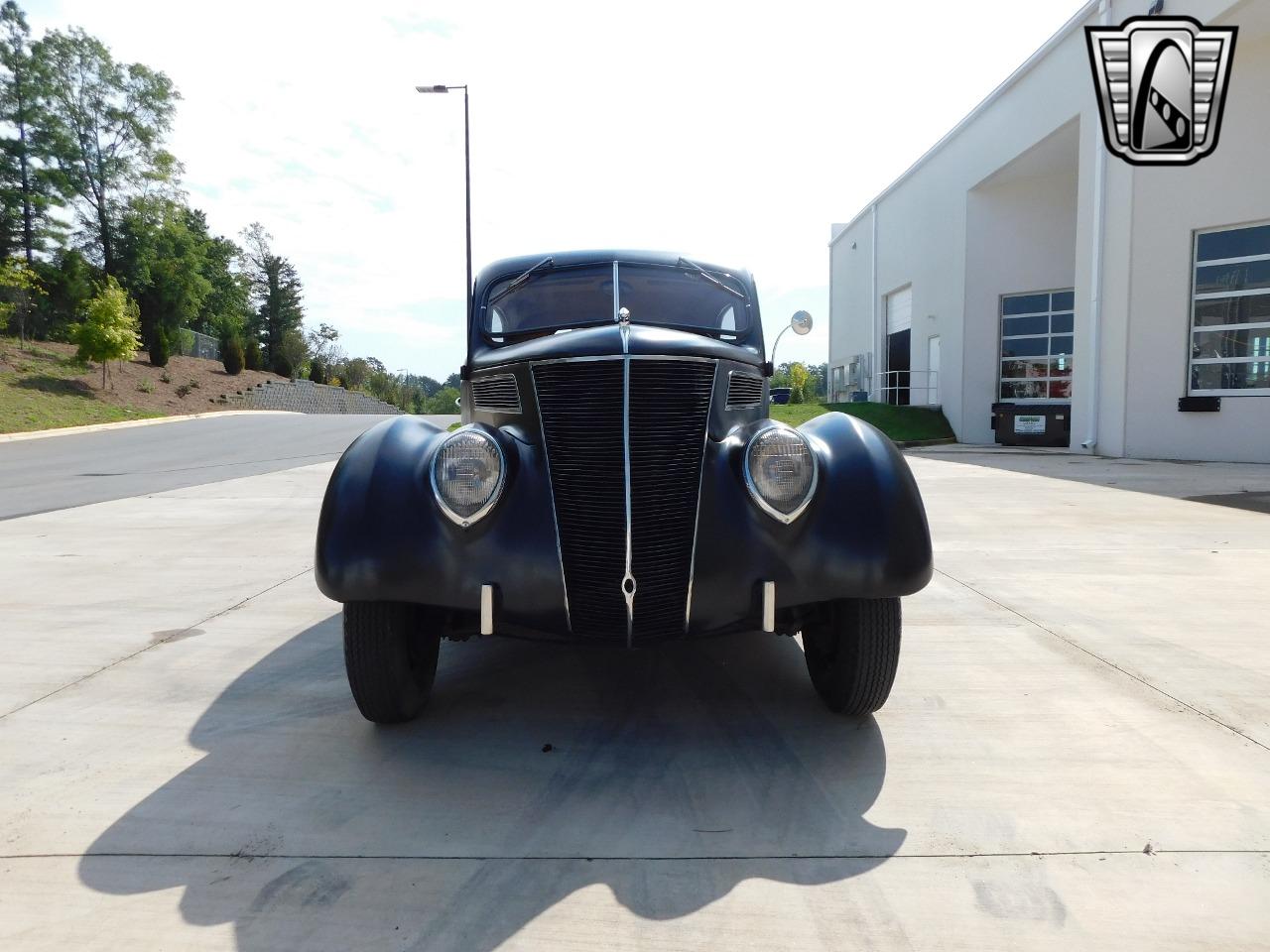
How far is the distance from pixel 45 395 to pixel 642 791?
30046 mm

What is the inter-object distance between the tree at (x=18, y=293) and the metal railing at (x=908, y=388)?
29813 millimetres

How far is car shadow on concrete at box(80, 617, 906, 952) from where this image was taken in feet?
6.19

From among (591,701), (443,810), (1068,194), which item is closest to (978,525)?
(591,701)

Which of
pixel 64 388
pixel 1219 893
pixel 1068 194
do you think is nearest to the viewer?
pixel 1219 893

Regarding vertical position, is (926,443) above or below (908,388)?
below

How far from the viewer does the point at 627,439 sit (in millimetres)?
2559

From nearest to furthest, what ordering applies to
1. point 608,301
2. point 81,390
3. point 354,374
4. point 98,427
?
1. point 608,301
2. point 98,427
3. point 81,390
4. point 354,374

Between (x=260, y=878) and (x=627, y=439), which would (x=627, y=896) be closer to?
(x=260, y=878)

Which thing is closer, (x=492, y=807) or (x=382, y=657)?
(x=492, y=807)

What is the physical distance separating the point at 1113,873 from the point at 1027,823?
257mm

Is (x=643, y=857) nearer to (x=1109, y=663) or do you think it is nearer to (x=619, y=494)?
(x=619, y=494)

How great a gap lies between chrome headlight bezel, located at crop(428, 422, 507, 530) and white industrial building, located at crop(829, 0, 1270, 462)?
1442 centimetres

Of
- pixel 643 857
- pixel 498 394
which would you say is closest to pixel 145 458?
pixel 498 394

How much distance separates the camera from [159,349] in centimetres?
3541
